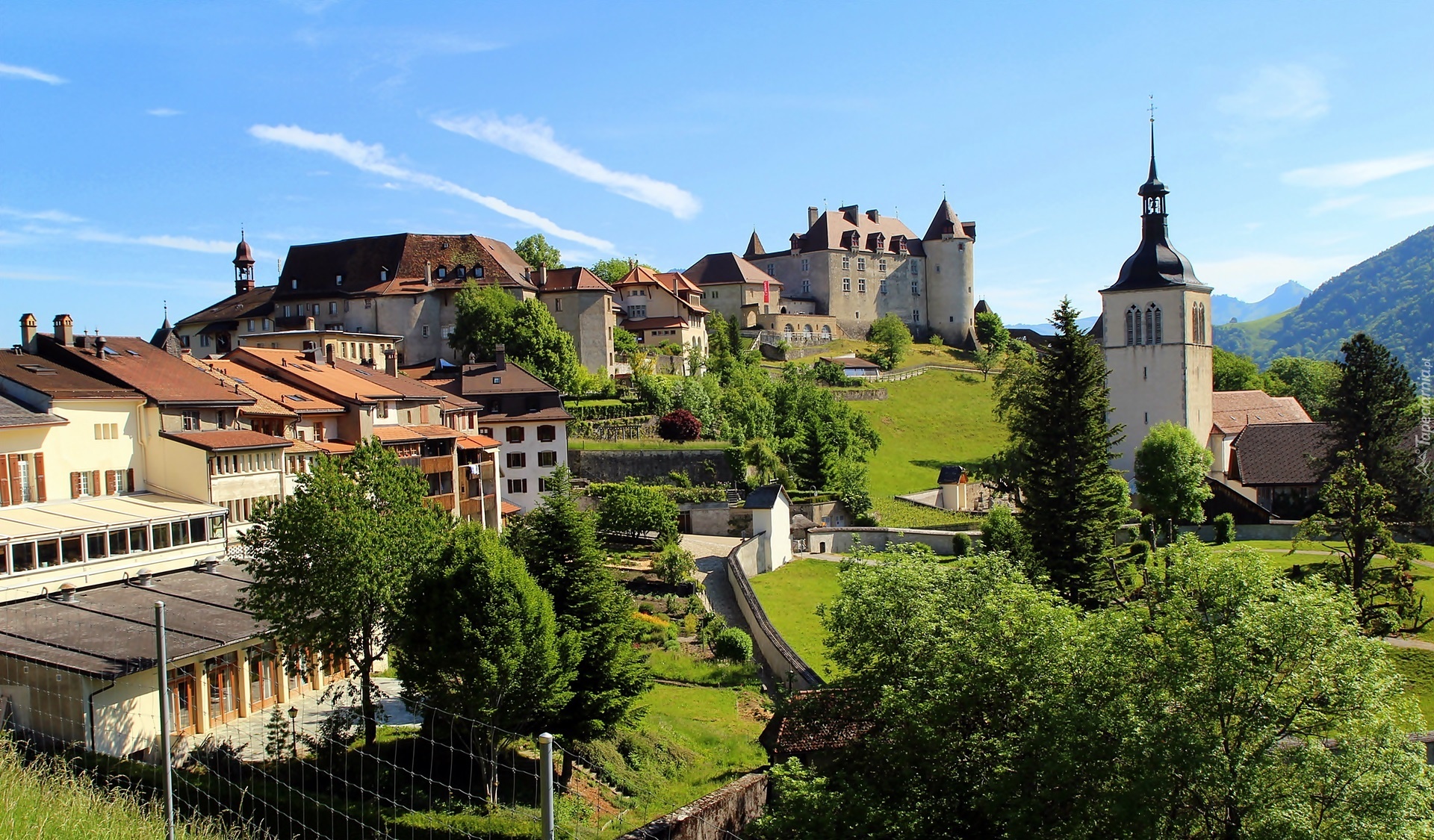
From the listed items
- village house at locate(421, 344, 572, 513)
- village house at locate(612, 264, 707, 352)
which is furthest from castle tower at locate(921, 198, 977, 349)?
village house at locate(421, 344, 572, 513)

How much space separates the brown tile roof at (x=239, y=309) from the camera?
73744 millimetres

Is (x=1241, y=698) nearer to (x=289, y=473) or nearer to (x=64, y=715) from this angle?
(x=64, y=715)

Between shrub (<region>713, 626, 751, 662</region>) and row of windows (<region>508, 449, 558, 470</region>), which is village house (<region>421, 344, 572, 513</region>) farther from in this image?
shrub (<region>713, 626, 751, 662</region>)

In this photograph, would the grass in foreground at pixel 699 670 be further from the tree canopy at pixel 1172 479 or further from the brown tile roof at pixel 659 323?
the brown tile roof at pixel 659 323

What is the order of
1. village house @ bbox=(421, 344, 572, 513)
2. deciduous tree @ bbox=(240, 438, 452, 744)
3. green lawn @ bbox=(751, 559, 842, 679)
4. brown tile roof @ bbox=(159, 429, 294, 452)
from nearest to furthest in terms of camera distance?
deciduous tree @ bbox=(240, 438, 452, 744)
brown tile roof @ bbox=(159, 429, 294, 452)
green lawn @ bbox=(751, 559, 842, 679)
village house @ bbox=(421, 344, 572, 513)

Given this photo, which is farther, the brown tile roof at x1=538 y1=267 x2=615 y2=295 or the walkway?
the brown tile roof at x1=538 y1=267 x2=615 y2=295

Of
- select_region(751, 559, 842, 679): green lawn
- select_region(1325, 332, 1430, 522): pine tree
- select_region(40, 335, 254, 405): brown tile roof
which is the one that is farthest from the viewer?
select_region(1325, 332, 1430, 522): pine tree

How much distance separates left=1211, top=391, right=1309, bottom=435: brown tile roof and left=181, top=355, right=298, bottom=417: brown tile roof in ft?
176

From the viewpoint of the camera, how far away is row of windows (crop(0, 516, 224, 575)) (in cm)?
2525

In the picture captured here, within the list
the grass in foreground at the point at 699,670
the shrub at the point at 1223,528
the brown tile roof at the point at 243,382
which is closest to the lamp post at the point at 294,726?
the grass in foreground at the point at 699,670

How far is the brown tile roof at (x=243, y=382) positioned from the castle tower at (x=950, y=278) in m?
86.1

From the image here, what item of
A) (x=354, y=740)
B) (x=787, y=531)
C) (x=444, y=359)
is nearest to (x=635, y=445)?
(x=787, y=531)

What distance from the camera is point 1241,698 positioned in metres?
18.7

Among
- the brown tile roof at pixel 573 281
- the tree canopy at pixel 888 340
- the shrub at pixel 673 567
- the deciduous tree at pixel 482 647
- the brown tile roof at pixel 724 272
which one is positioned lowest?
the shrub at pixel 673 567
